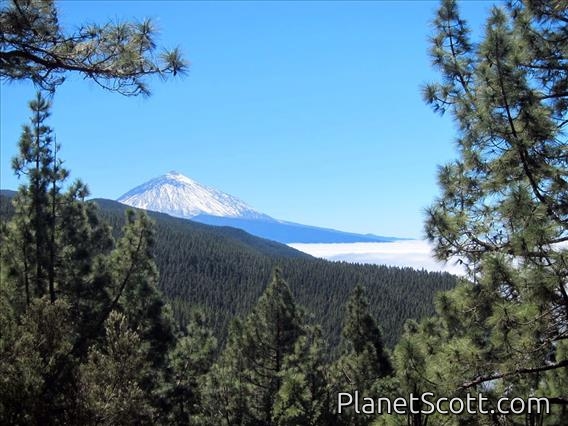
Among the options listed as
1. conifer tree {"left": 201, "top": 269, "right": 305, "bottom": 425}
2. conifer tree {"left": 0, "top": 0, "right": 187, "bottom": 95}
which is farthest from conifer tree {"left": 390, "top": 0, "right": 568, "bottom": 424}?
conifer tree {"left": 201, "top": 269, "right": 305, "bottom": 425}

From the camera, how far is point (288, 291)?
Answer: 22016mm

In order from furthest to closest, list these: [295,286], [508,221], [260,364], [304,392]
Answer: [295,286]
[260,364]
[304,392]
[508,221]

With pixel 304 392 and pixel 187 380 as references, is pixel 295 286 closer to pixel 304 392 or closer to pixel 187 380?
pixel 187 380

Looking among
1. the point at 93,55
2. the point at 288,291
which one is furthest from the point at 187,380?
the point at 93,55

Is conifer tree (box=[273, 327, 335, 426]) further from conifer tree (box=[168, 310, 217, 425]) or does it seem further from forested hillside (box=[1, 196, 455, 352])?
forested hillside (box=[1, 196, 455, 352])

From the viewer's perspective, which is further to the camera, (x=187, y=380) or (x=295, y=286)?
(x=295, y=286)

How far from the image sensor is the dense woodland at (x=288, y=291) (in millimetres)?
6141

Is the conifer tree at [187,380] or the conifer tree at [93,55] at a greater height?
the conifer tree at [93,55]

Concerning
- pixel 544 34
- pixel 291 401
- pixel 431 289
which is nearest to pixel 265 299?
pixel 291 401

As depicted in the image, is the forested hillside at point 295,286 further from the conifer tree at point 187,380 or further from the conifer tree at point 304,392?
the conifer tree at point 304,392

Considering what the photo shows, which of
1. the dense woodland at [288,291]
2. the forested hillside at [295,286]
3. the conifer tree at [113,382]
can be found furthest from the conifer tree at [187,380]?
the forested hillside at [295,286]

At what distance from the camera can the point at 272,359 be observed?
2169 cm

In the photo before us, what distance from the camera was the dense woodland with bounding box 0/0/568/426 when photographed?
6141mm

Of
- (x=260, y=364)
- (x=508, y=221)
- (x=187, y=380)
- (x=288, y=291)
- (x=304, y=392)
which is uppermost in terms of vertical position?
(x=508, y=221)
